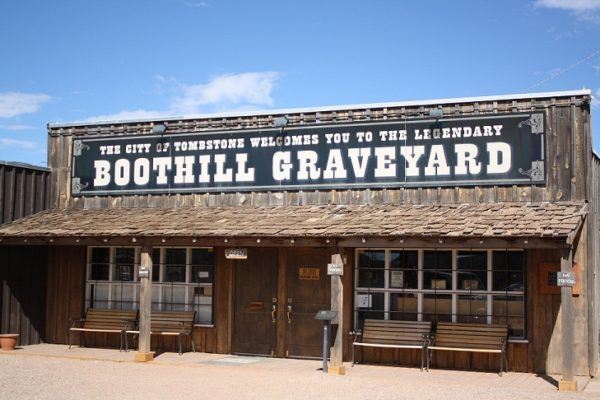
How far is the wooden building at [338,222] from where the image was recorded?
558 inches

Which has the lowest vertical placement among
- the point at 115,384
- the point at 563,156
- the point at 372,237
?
the point at 115,384

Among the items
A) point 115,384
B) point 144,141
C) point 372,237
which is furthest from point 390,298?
point 144,141

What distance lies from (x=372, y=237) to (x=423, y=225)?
0.86 m

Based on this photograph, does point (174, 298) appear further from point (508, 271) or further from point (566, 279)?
point (566, 279)

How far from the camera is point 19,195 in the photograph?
58.9 ft

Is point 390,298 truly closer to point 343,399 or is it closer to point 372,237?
point 372,237

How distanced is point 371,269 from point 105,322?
225 inches

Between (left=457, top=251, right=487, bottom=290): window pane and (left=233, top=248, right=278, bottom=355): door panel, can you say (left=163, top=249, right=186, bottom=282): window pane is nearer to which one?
(left=233, top=248, right=278, bottom=355): door panel

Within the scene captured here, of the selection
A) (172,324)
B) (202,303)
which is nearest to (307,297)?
(202,303)

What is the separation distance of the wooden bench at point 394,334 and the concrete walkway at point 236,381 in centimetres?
43

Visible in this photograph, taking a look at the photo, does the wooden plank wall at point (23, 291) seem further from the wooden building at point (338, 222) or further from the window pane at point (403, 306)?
the window pane at point (403, 306)

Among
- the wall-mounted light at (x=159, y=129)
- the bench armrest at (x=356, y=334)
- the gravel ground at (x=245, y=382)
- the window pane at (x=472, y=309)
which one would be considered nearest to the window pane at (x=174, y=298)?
the gravel ground at (x=245, y=382)

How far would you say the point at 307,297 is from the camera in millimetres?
16062

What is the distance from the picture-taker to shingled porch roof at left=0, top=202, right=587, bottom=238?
43.3 ft
